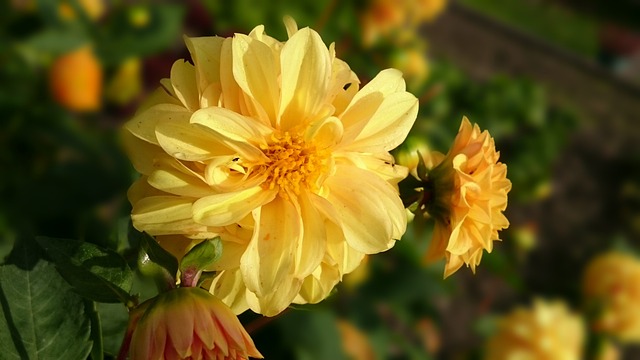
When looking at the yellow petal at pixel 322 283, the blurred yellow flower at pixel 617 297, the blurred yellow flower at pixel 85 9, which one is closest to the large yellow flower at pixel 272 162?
the yellow petal at pixel 322 283

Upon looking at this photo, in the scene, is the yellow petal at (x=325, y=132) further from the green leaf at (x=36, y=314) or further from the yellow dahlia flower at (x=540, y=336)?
the yellow dahlia flower at (x=540, y=336)

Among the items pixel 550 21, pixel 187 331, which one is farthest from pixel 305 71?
pixel 550 21

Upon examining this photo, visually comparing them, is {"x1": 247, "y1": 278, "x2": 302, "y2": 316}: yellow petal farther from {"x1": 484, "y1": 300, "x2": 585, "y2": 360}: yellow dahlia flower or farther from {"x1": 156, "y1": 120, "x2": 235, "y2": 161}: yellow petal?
{"x1": 484, "y1": 300, "x2": 585, "y2": 360}: yellow dahlia flower

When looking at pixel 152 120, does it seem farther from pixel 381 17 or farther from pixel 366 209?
pixel 381 17

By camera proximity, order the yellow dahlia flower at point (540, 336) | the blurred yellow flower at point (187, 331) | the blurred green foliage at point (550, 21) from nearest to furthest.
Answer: the blurred yellow flower at point (187, 331), the yellow dahlia flower at point (540, 336), the blurred green foliage at point (550, 21)

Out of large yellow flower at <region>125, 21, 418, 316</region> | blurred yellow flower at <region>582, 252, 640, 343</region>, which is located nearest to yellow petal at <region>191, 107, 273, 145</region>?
large yellow flower at <region>125, 21, 418, 316</region>

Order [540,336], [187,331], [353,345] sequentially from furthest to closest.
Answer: [540,336] → [353,345] → [187,331]

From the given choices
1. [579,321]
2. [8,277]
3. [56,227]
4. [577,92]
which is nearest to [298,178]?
[8,277]
